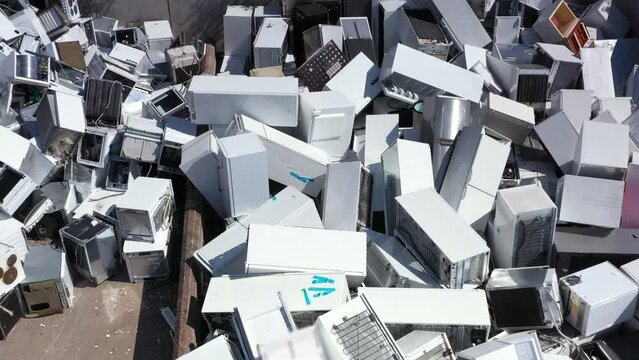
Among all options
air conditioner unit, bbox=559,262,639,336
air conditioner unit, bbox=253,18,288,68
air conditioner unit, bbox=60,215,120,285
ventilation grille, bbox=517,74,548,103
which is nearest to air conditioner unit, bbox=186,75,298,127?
air conditioner unit, bbox=253,18,288,68

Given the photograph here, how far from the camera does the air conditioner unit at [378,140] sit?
5.48m

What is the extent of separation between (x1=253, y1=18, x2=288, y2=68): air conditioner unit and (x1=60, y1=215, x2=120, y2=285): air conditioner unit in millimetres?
2531

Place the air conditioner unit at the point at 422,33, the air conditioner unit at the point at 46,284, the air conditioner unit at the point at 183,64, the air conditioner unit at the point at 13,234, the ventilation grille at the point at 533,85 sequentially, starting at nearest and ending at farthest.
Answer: the air conditioner unit at the point at 46,284 < the air conditioner unit at the point at 13,234 < the ventilation grille at the point at 533,85 < the air conditioner unit at the point at 422,33 < the air conditioner unit at the point at 183,64

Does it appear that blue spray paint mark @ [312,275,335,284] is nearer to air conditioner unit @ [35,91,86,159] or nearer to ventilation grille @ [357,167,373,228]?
ventilation grille @ [357,167,373,228]

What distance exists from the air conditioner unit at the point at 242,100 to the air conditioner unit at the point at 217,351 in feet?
7.74

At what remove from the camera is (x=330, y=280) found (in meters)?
4.24

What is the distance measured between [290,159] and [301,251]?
1.27 m

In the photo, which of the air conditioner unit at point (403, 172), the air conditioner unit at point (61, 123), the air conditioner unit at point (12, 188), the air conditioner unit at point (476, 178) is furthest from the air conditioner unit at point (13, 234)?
the air conditioner unit at point (476, 178)

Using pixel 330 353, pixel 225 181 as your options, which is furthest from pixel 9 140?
pixel 330 353

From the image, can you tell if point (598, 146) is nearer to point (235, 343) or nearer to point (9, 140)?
point (235, 343)

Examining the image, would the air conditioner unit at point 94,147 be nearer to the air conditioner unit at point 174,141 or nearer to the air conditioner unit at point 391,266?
the air conditioner unit at point 174,141

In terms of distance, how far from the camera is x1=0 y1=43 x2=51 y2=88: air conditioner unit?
20.9ft

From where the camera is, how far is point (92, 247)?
17.6ft

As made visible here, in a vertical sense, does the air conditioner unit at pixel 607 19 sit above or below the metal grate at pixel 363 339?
above
